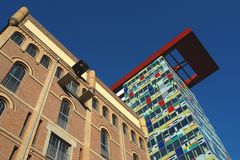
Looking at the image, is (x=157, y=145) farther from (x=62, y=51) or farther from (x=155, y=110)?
(x=62, y=51)

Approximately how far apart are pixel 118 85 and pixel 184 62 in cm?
1765

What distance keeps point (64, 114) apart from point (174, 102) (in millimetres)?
34320

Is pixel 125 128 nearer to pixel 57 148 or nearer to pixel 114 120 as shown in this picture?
pixel 114 120

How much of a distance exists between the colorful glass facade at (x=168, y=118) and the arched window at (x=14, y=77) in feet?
94.3

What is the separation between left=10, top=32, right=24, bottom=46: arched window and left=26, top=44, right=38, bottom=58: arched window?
733mm

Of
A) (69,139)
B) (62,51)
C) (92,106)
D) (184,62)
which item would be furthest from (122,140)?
(184,62)

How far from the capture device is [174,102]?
163 ft

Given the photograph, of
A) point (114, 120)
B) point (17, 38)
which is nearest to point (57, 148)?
point (17, 38)

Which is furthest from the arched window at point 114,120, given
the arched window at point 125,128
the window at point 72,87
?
the window at point 72,87

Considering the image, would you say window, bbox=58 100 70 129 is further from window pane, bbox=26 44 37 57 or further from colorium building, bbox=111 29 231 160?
colorium building, bbox=111 29 231 160

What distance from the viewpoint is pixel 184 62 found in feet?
211

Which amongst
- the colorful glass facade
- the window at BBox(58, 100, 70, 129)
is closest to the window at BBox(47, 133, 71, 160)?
the window at BBox(58, 100, 70, 129)

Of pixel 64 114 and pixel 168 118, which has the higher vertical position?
pixel 168 118

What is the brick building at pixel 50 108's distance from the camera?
46.0 ft
